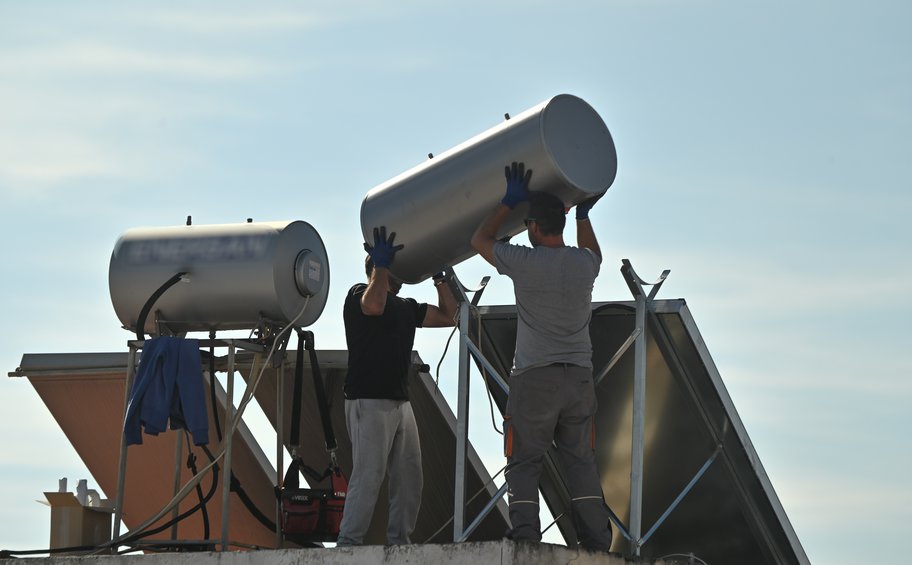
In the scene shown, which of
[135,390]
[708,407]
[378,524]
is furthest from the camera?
[378,524]

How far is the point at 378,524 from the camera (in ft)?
35.0

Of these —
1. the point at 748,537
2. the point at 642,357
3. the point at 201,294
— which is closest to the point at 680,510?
the point at 748,537

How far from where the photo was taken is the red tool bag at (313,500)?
31.2 ft

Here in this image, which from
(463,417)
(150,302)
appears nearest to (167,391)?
(150,302)

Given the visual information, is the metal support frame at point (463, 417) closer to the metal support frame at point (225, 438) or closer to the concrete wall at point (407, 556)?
the concrete wall at point (407, 556)

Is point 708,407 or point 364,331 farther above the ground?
point 364,331

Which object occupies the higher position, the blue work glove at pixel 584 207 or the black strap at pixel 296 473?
the blue work glove at pixel 584 207

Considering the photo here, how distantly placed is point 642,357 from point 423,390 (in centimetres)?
216

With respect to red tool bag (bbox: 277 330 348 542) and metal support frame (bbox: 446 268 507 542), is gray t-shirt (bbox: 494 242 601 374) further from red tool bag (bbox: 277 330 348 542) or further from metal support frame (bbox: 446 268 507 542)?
red tool bag (bbox: 277 330 348 542)

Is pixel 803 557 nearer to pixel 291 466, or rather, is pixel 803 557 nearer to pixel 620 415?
pixel 620 415

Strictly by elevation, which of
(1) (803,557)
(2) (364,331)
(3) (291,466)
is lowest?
(1) (803,557)

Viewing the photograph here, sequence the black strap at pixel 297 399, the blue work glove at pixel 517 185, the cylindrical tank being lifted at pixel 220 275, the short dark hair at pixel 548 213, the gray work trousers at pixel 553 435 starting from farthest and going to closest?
the black strap at pixel 297 399 < the cylindrical tank being lifted at pixel 220 275 < the blue work glove at pixel 517 185 < the short dark hair at pixel 548 213 < the gray work trousers at pixel 553 435

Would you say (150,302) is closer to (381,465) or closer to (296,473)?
(296,473)

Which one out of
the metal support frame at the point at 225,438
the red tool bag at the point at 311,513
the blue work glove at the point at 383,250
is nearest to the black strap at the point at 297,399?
the metal support frame at the point at 225,438
